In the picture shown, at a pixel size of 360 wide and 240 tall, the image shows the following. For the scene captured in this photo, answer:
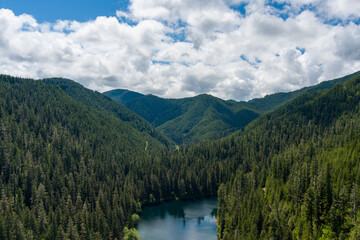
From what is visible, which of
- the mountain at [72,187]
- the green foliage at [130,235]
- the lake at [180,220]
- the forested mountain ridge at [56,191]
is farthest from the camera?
the lake at [180,220]

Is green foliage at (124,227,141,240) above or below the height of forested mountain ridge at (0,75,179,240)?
below

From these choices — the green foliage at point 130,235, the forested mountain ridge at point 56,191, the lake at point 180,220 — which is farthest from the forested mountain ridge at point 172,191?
the lake at point 180,220

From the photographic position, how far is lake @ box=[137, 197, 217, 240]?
372 feet

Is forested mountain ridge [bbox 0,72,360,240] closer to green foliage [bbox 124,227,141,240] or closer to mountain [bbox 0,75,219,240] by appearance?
mountain [bbox 0,75,219,240]

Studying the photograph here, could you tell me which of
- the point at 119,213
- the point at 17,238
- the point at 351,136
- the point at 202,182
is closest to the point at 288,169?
the point at 351,136

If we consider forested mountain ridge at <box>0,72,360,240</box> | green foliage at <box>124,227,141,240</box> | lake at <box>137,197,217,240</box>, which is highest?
forested mountain ridge at <box>0,72,360,240</box>

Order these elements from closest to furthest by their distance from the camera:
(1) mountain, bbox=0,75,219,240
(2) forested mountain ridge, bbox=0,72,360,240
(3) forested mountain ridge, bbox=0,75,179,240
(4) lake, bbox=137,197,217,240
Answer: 1. (2) forested mountain ridge, bbox=0,72,360,240
2. (3) forested mountain ridge, bbox=0,75,179,240
3. (1) mountain, bbox=0,75,219,240
4. (4) lake, bbox=137,197,217,240

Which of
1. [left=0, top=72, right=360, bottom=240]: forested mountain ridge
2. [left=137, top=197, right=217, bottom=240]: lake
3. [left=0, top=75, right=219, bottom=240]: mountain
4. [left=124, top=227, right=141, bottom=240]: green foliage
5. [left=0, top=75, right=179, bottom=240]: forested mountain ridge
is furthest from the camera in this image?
[left=137, top=197, right=217, bottom=240]: lake

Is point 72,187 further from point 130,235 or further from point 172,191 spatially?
point 172,191

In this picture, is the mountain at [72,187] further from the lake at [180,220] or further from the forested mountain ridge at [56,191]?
the lake at [180,220]

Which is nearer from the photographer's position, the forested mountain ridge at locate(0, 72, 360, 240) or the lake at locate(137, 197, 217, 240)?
the forested mountain ridge at locate(0, 72, 360, 240)

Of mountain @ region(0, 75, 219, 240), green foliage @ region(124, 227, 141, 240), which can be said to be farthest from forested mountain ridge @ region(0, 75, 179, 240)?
green foliage @ region(124, 227, 141, 240)

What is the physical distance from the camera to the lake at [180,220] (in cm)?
11324

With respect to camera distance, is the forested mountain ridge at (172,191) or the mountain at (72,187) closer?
the forested mountain ridge at (172,191)
